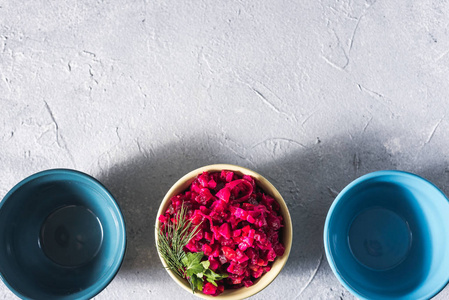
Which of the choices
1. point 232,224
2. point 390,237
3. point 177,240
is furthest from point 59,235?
point 390,237

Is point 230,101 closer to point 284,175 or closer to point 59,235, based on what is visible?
point 284,175

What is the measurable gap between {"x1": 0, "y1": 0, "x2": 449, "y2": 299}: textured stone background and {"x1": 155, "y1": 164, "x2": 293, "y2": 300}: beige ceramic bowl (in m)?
0.14

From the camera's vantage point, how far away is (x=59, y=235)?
4.57ft

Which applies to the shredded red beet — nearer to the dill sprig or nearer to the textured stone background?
the dill sprig

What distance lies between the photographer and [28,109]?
4.73 feet

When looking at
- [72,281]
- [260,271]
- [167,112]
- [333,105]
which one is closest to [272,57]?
[333,105]

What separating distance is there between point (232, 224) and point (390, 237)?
0.47 metres

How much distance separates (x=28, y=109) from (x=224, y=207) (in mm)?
655

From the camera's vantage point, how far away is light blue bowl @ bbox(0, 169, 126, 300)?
4.24ft

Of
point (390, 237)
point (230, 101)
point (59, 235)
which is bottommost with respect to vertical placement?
point (59, 235)

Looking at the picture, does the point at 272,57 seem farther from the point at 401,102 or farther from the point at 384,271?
the point at 384,271

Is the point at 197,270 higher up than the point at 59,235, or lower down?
higher up

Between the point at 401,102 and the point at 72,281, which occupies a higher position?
the point at 401,102

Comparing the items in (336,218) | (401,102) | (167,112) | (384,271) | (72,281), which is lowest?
(72,281)
